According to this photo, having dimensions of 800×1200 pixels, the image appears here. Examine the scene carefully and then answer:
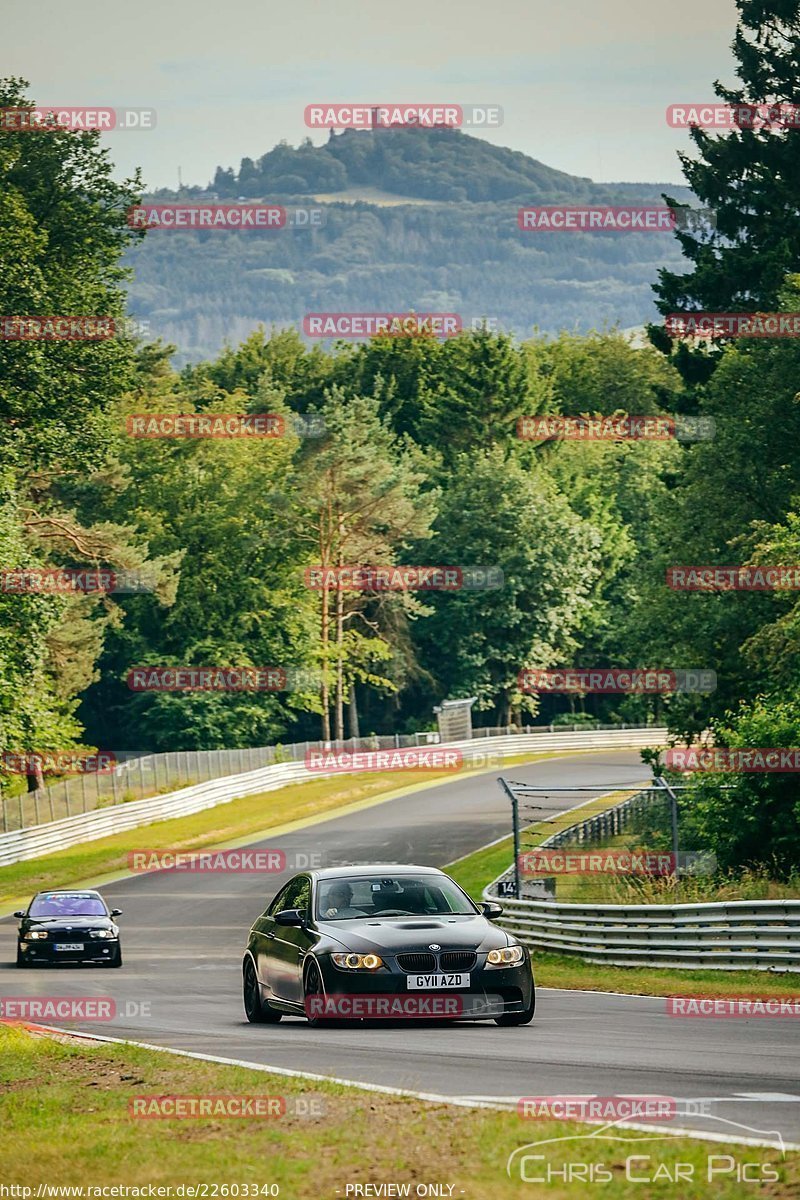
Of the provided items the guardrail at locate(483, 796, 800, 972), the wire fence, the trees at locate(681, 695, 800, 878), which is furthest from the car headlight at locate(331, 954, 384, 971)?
the wire fence

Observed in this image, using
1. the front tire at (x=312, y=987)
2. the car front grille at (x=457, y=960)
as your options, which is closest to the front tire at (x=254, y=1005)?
the front tire at (x=312, y=987)

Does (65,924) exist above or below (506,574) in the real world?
below

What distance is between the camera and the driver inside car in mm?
15453

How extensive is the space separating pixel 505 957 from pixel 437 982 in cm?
58

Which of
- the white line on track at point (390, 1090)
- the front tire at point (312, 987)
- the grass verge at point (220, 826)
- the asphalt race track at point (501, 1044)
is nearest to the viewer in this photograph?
the white line on track at point (390, 1090)

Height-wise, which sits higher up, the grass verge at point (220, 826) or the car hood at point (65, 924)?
the car hood at point (65, 924)

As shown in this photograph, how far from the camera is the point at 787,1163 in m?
7.70

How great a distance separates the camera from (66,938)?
2845 centimetres

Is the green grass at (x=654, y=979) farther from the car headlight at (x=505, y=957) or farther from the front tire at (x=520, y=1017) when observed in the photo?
the car headlight at (x=505, y=957)

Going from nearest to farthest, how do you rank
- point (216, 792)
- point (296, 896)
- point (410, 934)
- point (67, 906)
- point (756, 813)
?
point (410, 934) < point (296, 896) < point (756, 813) < point (67, 906) < point (216, 792)

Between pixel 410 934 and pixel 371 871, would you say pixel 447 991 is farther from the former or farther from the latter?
pixel 371 871

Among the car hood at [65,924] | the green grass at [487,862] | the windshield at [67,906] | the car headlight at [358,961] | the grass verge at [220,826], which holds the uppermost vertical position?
the car headlight at [358,961]

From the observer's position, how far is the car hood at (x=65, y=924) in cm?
2850

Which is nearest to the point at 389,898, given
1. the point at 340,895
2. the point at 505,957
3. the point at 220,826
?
the point at 340,895
